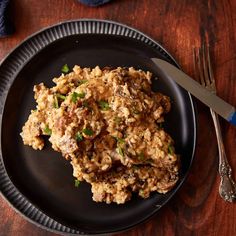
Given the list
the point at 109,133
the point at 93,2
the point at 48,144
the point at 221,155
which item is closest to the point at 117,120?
the point at 109,133

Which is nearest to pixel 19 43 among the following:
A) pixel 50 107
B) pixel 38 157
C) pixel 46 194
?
pixel 50 107

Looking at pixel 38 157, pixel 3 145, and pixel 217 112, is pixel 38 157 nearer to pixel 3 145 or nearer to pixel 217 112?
pixel 3 145

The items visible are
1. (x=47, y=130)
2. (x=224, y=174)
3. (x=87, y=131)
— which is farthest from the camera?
(x=224, y=174)

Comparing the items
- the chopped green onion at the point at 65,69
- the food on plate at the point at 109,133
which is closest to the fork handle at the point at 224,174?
the food on plate at the point at 109,133

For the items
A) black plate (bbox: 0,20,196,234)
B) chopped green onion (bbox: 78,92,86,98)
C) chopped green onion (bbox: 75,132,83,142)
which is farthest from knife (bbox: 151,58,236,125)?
chopped green onion (bbox: 75,132,83,142)

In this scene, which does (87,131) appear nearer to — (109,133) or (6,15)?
(109,133)

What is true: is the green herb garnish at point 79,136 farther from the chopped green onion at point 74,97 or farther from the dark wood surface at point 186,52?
the dark wood surface at point 186,52
